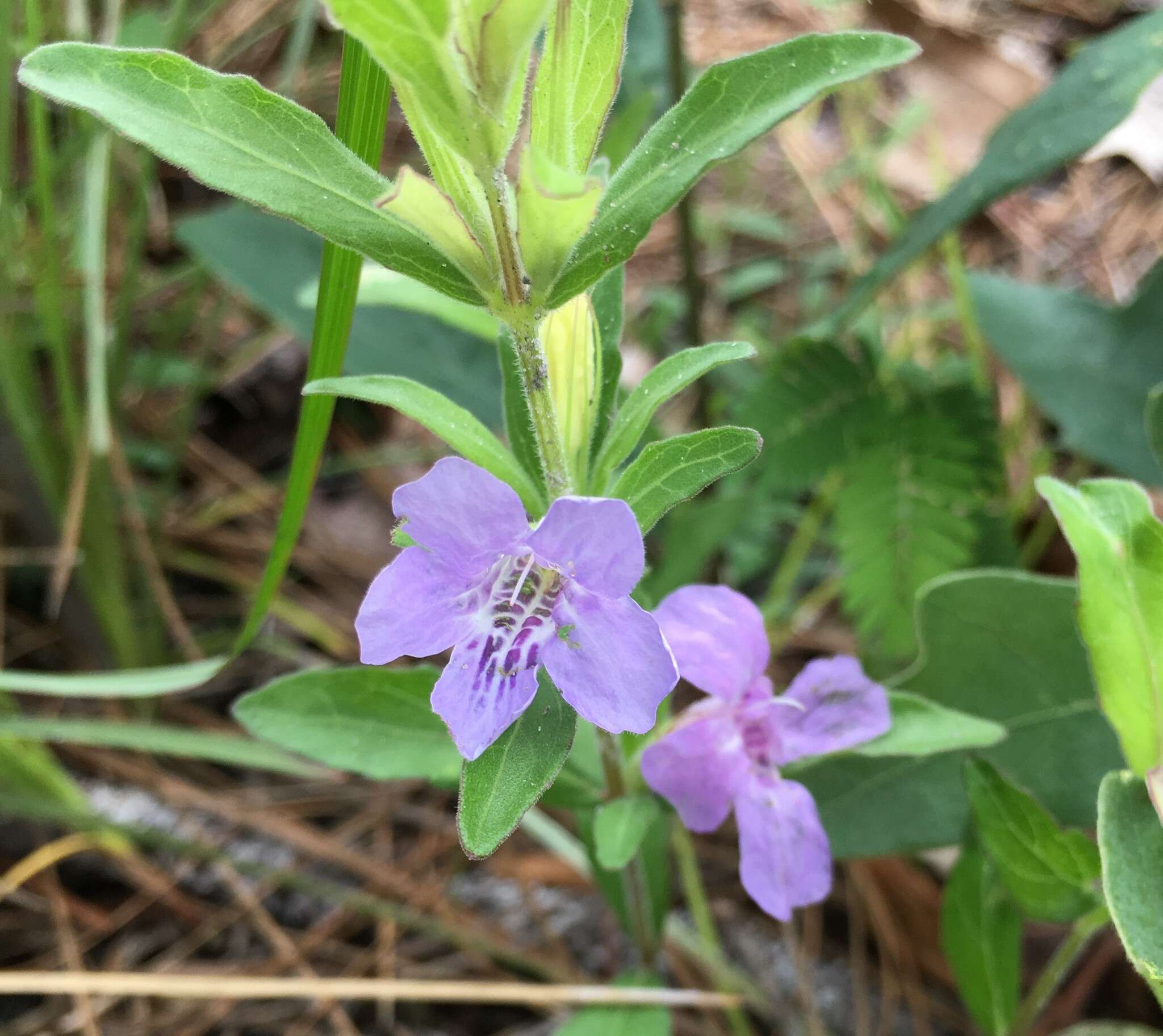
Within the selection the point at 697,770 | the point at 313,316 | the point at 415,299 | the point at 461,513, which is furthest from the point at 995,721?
the point at 313,316

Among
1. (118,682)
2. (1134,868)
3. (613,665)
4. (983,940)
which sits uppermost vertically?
(613,665)

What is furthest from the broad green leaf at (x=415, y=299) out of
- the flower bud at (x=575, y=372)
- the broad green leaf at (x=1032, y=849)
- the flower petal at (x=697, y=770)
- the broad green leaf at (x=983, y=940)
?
the broad green leaf at (x=983, y=940)

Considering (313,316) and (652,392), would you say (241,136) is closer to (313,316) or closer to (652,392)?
(652,392)

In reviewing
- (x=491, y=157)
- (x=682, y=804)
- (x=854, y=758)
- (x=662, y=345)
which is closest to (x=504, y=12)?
(x=491, y=157)

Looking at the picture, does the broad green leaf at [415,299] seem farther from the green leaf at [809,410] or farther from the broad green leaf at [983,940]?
the broad green leaf at [983,940]

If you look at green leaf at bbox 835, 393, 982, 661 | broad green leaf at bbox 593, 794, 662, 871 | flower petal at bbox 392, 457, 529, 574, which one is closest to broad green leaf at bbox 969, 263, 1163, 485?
green leaf at bbox 835, 393, 982, 661

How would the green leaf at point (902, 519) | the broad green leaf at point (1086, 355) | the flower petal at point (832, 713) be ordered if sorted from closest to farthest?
1. the flower petal at point (832, 713)
2. the green leaf at point (902, 519)
3. the broad green leaf at point (1086, 355)
